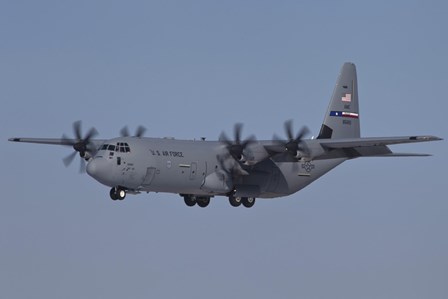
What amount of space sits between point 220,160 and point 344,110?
10.0m

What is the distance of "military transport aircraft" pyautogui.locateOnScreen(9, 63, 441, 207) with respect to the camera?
47906 mm

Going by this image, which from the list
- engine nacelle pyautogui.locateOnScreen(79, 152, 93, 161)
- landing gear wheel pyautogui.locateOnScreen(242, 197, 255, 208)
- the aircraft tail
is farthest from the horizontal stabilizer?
engine nacelle pyautogui.locateOnScreen(79, 152, 93, 161)

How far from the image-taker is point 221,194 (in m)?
51.6

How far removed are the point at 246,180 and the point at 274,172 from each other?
5.74 ft

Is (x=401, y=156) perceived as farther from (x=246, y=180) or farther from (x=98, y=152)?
(x=98, y=152)

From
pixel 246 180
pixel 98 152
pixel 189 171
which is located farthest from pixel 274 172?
pixel 98 152

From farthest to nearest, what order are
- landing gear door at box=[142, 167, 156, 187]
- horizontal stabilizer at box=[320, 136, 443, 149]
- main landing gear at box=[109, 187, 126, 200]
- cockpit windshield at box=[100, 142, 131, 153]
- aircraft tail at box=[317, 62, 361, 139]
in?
1. aircraft tail at box=[317, 62, 361, 139]
2. horizontal stabilizer at box=[320, 136, 443, 149]
3. landing gear door at box=[142, 167, 156, 187]
4. main landing gear at box=[109, 187, 126, 200]
5. cockpit windshield at box=[100, 142, 131, 153]

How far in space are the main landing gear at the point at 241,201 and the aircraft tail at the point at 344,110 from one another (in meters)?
6.66

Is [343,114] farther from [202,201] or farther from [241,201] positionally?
[202,201]

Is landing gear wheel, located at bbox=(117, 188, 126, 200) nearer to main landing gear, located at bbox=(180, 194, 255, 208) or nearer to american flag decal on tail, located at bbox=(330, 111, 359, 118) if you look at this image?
main landing gear, located at bbox=(180, 194, 255, 208)

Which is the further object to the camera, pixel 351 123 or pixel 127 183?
pixel 351 123

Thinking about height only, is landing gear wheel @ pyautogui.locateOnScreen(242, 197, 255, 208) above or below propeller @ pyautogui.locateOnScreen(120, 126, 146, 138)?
below

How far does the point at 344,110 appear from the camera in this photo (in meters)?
58.3

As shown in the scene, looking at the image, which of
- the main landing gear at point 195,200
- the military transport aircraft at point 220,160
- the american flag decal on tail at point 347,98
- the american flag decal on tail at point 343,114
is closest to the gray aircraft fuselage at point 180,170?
the military transport aircraft at point 220,160
